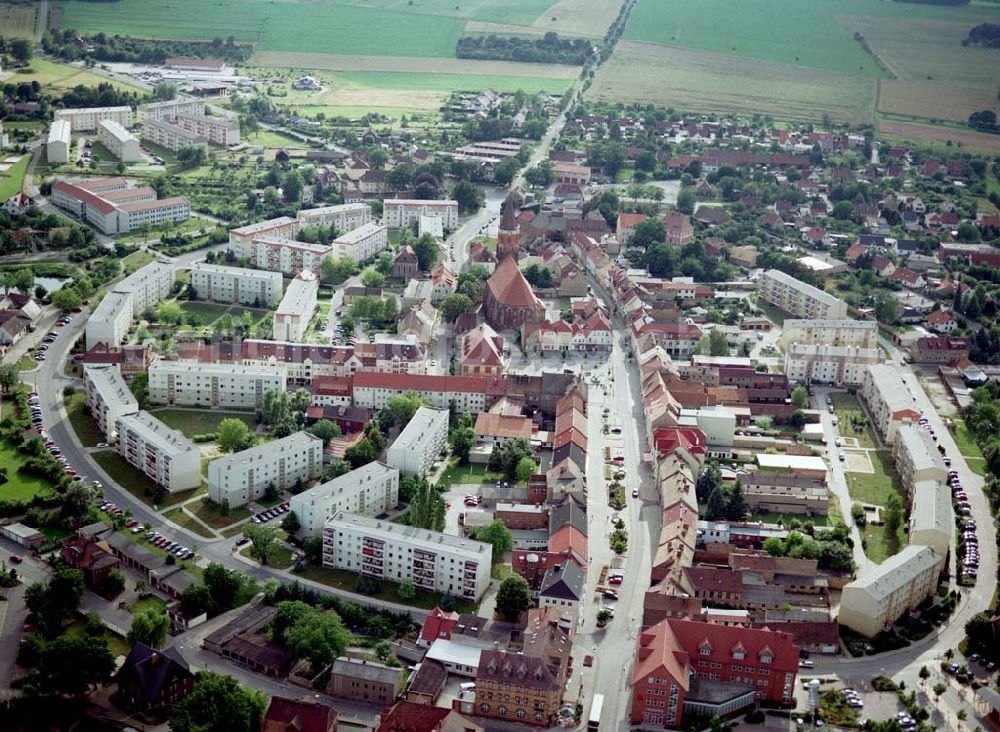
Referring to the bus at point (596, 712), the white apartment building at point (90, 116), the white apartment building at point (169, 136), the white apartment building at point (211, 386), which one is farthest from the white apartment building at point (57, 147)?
the bus at point (596, 712)

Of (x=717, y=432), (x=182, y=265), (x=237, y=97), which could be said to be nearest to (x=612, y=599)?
(x=717, y=432)

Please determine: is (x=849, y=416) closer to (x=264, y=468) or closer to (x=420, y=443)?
(x=420, y=443)

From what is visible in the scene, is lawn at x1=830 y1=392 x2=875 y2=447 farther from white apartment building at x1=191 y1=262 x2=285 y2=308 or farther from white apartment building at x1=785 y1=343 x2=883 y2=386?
white apartment building at x1=191 y1=262 x2=285 y2=308

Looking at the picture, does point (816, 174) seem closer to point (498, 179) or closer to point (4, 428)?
point (498, 179)

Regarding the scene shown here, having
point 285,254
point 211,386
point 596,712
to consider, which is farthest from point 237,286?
point 596,712

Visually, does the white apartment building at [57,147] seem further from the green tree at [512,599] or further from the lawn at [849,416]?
the green tree at [512,599]

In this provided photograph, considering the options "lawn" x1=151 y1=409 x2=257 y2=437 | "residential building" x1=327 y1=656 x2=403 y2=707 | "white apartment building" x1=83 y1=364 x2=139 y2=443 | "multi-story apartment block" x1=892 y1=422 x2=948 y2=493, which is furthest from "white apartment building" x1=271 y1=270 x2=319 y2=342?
"residential building" x1=327 y1=656 x2=403 y2=707

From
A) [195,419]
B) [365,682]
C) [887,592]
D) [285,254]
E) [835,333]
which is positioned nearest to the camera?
[365,682]
